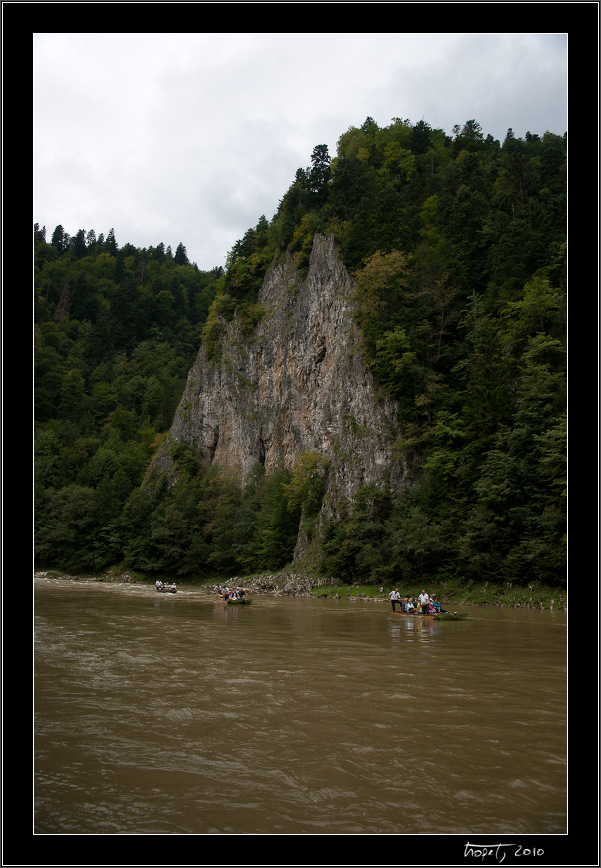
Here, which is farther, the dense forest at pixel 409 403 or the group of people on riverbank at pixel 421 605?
the dense forest at pixel 409 403

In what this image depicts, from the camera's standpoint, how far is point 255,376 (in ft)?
210

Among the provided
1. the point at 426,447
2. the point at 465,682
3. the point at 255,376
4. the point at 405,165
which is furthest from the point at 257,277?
the point at 465,682

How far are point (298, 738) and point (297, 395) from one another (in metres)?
50.0

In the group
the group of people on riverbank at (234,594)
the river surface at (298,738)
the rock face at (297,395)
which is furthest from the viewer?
the rock face at (297,395)

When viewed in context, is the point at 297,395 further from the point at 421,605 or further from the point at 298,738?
the point at 298,738

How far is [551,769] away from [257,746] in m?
3.37

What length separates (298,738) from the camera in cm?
683

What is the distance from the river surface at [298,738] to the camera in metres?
4.71
